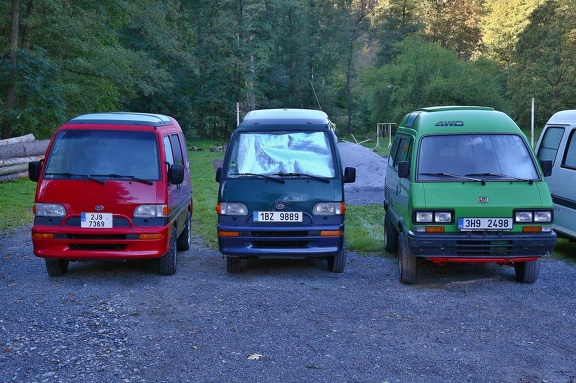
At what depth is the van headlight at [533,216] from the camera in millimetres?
8281

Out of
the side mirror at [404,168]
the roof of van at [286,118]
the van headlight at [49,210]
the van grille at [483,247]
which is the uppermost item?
the roof of van at [286,118]

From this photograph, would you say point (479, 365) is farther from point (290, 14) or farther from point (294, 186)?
point (290, 14)

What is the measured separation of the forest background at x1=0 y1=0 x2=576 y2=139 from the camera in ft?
95.1

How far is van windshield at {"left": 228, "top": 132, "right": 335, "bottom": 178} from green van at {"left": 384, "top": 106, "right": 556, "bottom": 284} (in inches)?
44.2

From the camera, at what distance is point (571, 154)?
10.6 metres

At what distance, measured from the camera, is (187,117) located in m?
62.6

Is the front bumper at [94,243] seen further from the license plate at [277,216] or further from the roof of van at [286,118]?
the roof of van at [286,118]

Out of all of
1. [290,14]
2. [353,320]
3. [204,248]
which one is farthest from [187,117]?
[353,320]

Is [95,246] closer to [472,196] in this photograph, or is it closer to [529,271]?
[472,196]

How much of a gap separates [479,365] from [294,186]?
3.86 metres

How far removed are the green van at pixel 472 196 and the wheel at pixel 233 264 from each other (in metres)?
2.24

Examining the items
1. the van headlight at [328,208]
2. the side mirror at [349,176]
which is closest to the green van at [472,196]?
the side mirror at [349,176]

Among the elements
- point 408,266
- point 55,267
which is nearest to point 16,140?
point 55,267

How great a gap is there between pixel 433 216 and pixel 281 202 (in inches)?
76.5
